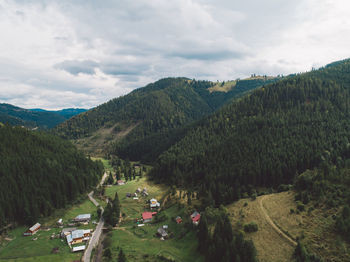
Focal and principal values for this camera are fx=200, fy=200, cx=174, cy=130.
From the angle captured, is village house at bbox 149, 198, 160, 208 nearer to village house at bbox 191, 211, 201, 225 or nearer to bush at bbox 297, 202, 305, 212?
village house at bbox 191, 211, 201, 225

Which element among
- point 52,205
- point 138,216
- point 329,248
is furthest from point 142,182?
point 329,248

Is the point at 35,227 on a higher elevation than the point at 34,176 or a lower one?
lower

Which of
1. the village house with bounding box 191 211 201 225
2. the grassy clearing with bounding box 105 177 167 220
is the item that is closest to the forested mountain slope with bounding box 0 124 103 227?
the grassy clearing with bounding box 105 177 167 220

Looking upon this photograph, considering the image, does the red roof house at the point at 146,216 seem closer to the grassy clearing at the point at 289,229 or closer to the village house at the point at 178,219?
the village house at the point at 178,219

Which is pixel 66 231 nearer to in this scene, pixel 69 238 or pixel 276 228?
pixel 69 238

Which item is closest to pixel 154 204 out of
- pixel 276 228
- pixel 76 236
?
pixel 76 236
